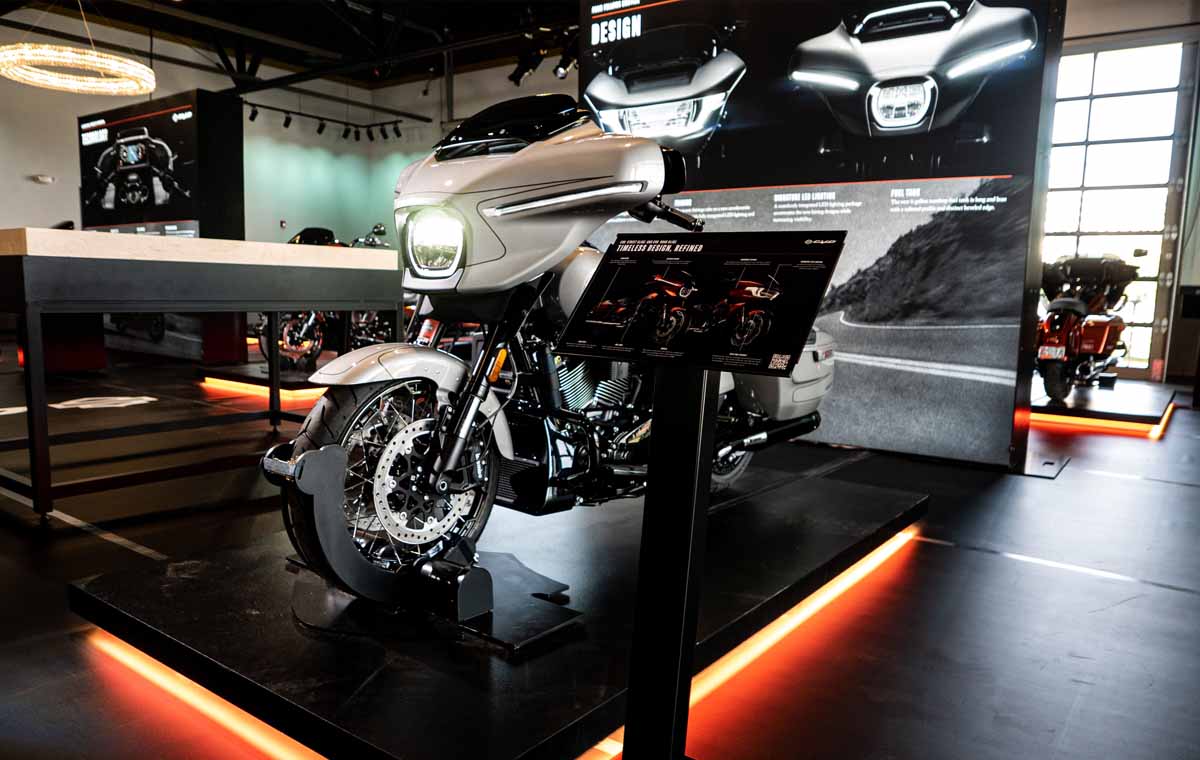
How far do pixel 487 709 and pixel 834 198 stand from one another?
153 inches

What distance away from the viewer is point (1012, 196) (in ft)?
13.8

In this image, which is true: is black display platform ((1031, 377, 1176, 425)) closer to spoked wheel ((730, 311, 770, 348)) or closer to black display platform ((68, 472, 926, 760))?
black display platform ((68, 472, 926, 760))

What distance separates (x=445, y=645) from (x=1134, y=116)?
10.9m

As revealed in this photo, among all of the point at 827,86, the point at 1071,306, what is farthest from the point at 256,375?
the point at 1071,306

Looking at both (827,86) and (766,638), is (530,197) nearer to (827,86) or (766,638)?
(766,638)

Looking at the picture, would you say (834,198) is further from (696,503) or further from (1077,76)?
(1077,76)

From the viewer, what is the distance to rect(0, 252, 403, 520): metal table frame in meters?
2.85

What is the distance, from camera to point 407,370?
1.98m

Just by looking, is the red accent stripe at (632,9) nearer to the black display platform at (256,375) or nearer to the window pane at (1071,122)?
the black display platform at (256,375)

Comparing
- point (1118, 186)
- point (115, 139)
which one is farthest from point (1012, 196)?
point (115, 139)

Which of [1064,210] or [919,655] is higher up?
[1064,210]

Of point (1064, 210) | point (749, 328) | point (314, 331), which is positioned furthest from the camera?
point (1064, 210)

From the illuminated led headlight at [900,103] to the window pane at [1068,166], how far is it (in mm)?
6925

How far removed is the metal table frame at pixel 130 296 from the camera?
2.85m
